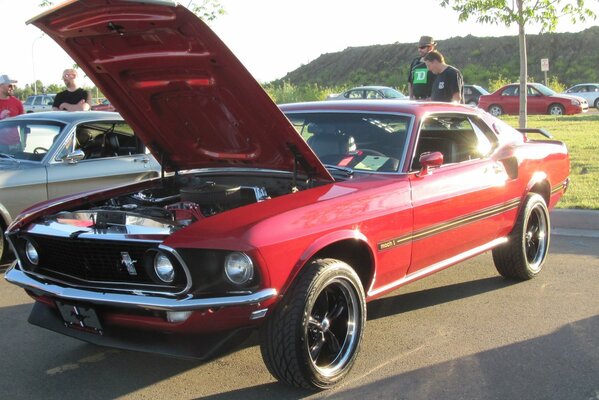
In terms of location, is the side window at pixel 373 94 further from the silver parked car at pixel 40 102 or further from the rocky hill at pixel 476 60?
the rocky hill at pixel 476 60

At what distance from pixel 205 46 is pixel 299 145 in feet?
2.53

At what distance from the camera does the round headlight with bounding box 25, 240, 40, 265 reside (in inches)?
147

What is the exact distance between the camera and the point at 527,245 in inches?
218

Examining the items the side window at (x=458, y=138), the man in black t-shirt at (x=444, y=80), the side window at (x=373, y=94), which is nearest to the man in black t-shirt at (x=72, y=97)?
the man in black t-shirt at (x=444, y=80)

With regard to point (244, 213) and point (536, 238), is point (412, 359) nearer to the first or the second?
point (244, 213)

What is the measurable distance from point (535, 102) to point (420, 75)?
19.1 m

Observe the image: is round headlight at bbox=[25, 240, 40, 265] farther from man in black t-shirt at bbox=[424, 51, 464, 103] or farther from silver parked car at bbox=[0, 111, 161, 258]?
man in black t-shirt at bbox=[424, 51, 464, 103]

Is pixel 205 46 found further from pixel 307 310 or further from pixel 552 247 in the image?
pixel 552 247

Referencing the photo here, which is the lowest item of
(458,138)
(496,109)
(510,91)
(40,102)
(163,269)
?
(163,269)

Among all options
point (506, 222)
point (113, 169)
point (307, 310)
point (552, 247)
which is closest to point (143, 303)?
point (307, 310)

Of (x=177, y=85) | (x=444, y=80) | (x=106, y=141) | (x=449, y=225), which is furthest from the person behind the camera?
(x=444, y=80)

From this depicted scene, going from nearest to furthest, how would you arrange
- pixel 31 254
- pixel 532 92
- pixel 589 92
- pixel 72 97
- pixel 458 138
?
1. pixel 31 254
2. pixel 458 138
3. pixel 72 97
4. pixel 532 92
5. pixel 589 92

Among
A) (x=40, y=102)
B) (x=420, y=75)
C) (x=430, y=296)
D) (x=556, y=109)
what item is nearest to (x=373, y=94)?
(x=556, y=109)

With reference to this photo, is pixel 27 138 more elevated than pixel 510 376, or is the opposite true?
pixel 27 138
